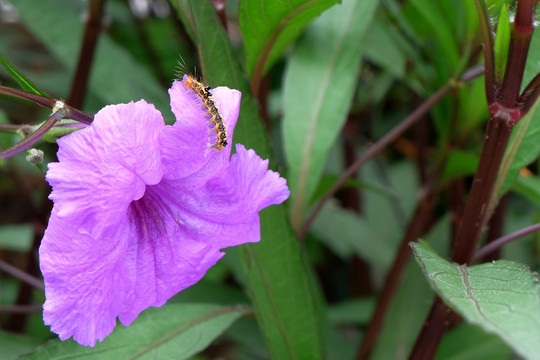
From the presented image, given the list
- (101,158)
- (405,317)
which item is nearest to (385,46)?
(405,317)

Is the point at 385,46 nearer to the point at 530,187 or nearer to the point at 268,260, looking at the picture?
the point at 530,187

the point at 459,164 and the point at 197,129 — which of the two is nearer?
the point at 197,129

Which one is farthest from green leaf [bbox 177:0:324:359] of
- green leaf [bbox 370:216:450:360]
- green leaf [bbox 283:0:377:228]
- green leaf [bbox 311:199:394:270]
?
green leaf [bbox 311:199:394:270]

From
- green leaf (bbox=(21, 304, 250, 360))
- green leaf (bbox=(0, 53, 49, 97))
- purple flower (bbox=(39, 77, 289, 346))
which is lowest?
green leaf (bbox=(21, 304, 250, 360))

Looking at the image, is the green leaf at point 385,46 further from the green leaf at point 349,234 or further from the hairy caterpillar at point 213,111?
the hairy caterpillar at point 213,111

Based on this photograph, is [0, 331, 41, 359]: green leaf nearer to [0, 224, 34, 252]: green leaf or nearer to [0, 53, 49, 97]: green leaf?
[0, 224, 34, 252]: green leaf
